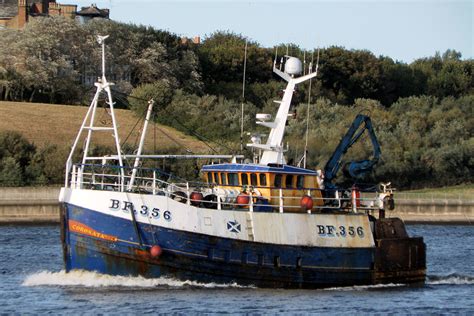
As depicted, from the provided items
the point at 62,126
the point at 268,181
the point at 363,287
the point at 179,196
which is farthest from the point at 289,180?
the point at 62,126

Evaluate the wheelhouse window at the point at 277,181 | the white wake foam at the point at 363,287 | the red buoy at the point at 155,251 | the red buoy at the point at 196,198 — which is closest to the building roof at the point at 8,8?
the wheelhouse window at the point at 277,181

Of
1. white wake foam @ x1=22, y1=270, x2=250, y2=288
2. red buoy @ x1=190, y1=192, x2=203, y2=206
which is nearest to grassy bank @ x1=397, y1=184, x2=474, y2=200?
red buoy @ x1=190, y1=192, x2=203, y2=206

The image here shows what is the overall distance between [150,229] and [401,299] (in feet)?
26.3

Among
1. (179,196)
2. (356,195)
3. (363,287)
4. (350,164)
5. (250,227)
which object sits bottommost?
(363,287)

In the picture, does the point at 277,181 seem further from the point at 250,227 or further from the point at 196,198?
the point at 196,198

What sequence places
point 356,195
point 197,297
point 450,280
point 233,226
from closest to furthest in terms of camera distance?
1. point 197,297
2. point 233,226
3. point 356,195
4. point 450,280

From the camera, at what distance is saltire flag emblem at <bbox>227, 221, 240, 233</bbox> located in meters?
38.6

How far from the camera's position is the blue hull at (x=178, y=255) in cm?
3778

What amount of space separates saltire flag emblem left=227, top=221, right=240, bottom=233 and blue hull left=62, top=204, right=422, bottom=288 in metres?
0.35

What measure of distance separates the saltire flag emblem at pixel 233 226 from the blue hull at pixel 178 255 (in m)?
0.35

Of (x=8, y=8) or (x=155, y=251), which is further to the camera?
(x=8, y=8)

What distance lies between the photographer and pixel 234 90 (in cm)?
11519

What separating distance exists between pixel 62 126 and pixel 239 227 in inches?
2065

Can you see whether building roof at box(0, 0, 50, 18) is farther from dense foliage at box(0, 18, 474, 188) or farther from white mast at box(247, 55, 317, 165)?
white mast at box(247, 55, 317, 165)
